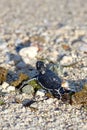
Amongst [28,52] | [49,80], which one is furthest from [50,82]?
[28,52]

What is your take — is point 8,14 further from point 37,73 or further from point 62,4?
point 37,73

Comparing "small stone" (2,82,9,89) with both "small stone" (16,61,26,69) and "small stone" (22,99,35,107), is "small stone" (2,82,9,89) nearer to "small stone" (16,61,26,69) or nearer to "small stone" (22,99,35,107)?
"small stone" (22,99,35,107)

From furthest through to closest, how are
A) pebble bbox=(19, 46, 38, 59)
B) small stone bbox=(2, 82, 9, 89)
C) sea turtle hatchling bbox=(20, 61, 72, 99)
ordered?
pebble bbox=(19, 46, 38, 59) → small stone bbox=(2, 82, 9, 89) → sea turtle hatchling bbox=(20, 61, 72, 99)

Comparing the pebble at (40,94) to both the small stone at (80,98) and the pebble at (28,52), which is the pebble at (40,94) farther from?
the pebble at (28,52)

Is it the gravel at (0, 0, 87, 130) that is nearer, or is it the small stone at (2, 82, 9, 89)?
the gravel at (0, 0, 87, 130)

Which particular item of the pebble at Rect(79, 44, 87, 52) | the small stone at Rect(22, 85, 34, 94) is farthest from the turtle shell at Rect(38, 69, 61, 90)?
the pebble at Rect(79, 44, 87, 52)

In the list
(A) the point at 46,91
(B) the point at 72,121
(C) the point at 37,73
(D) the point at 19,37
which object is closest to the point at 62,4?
(D) the point at 19,37

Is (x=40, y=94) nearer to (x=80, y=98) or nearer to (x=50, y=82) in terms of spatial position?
(x=50, y=82)

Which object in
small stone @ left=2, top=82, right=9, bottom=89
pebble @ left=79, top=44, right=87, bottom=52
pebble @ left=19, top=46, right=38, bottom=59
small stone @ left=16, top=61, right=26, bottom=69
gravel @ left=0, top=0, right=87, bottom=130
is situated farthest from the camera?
pebble @ left=79, top=44, right=87, bottom=52

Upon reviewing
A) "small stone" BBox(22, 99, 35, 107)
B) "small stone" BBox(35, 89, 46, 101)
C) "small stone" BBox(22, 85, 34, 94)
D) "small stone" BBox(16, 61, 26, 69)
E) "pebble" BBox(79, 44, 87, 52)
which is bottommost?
"small stone" BBox(22, 99, 35, 107)
